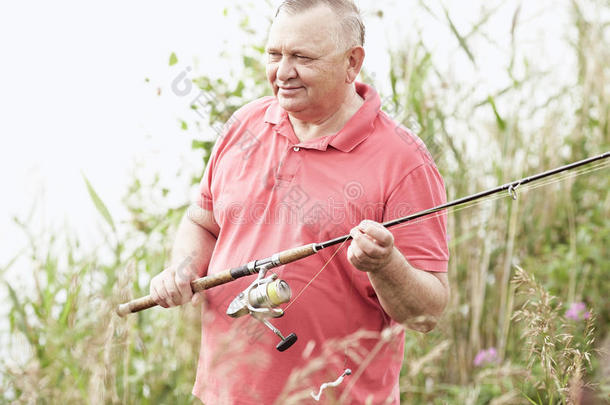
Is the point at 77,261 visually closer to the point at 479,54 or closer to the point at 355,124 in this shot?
the point at 355,124

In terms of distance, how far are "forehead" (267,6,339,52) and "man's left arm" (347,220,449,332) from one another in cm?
56

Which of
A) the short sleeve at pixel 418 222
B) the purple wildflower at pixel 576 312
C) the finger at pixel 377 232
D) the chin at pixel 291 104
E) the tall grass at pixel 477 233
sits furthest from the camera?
the purple wildflower at pixel 576 312

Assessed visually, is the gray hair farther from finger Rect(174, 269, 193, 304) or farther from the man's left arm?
finger Rect(174, 269, 193, 304)

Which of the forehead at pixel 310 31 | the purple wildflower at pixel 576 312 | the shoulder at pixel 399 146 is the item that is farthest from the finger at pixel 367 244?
the purple wildflower at pixel 576 312

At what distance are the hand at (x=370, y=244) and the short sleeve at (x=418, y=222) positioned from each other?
20 cm

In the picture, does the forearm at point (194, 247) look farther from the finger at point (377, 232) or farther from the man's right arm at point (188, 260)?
the finger at point (377, 232)

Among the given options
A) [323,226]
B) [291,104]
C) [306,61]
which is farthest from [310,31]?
[323,226]

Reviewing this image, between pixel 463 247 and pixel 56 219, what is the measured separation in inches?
71.8

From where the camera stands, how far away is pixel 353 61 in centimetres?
224

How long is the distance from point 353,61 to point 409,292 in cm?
67

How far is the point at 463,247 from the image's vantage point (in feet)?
12.2

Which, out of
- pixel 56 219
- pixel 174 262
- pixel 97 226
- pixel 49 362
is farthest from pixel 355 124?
pixel 56 219

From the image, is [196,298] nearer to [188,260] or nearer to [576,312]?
[188,260]

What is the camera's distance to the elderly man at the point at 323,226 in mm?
2094
